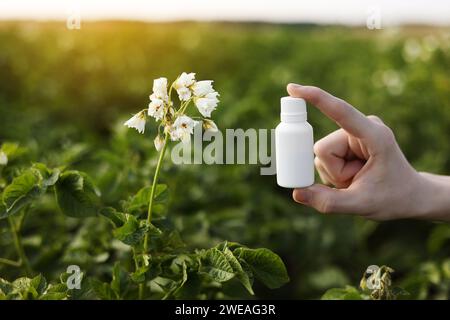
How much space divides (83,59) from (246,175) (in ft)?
9.12

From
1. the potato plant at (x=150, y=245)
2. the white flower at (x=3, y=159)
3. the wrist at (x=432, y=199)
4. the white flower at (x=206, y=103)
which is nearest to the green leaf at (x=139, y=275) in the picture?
the potato plant at (x=150, y=245)

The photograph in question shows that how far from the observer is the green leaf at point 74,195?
1435 mm

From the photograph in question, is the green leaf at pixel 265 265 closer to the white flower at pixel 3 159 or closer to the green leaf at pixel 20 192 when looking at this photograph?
the green leaf at pixel 20 192

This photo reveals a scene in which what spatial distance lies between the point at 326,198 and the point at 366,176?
106 millimetres

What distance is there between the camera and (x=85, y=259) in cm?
175

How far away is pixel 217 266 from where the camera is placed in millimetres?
1302

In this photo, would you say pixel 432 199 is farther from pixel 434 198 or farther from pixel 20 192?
pixel 20 192

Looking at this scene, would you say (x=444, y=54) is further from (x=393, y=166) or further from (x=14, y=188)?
(x=14, y=188)

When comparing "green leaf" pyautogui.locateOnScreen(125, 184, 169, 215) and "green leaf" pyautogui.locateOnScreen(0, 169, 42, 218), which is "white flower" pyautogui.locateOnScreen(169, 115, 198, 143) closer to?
"green leaf" pyautogui.locateOnScreen(125, 184, 169, 215)

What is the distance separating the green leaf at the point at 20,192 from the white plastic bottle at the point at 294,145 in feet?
1.82

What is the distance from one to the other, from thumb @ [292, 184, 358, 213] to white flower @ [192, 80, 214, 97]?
29cm

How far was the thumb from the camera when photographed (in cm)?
130

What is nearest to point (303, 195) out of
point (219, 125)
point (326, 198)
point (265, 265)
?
point (326, 198)
